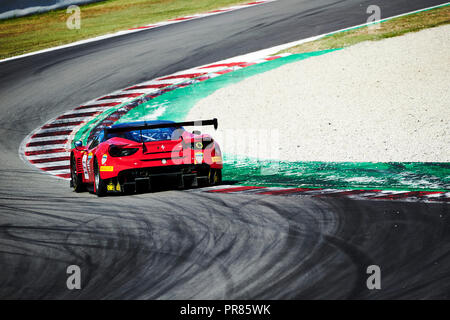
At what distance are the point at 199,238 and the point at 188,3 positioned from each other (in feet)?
74.4

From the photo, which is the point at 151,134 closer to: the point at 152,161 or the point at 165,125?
the point at 165,125

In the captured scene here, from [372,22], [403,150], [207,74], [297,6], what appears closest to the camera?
[403,150]

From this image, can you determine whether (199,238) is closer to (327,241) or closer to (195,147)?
(327,241)

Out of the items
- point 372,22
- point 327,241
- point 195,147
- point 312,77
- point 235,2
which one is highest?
point 235,2

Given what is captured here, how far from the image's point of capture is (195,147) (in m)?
9.01

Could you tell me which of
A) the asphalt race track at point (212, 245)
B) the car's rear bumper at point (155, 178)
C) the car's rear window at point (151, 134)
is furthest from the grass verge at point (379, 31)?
the car's rear bumper at point (155, 178)

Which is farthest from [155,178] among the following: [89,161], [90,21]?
[90,21]

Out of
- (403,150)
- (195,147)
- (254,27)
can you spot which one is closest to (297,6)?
(254,27)

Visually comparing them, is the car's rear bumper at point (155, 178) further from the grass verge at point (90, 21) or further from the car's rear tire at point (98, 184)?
the grass verge at point (90, 21)

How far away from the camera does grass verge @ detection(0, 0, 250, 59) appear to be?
2392 cm

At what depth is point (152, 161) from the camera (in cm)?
881

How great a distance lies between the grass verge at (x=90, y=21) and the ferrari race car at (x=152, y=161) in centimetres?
1478

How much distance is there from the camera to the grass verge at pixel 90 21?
23922 millimetres

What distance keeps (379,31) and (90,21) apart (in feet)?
40.4
